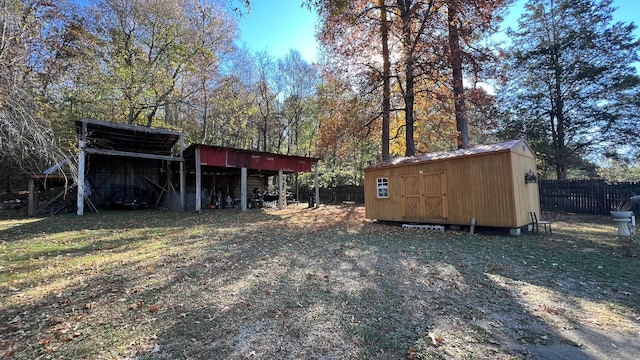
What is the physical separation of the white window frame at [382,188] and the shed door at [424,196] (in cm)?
71

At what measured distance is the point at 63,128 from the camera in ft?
52.5

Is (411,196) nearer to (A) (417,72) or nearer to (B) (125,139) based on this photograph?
(A) (417,72)

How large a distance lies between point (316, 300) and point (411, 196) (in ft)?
25.3

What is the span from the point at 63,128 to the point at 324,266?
720 inches

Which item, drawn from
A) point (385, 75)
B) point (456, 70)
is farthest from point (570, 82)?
point (385, 75)

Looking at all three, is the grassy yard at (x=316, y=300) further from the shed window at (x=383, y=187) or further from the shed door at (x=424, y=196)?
the shed window at (x=383, y=187)

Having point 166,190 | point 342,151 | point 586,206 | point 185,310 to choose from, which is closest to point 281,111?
point 342,151

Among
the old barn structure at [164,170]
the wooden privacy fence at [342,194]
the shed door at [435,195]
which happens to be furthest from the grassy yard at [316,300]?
the wooden privacy fence at [342,194]

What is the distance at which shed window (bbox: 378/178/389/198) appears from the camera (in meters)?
11.5

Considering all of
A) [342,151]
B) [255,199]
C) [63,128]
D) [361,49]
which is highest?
[361,49]

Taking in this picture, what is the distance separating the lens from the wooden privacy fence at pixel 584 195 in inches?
464

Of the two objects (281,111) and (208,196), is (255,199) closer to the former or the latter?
(208,196)

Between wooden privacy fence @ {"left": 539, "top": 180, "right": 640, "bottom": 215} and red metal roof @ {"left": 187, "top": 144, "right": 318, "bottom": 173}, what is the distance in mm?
12594

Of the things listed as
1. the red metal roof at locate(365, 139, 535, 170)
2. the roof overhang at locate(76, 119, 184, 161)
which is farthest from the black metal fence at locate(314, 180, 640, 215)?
the roof overhang at locate(76, 119, 184, 161)
